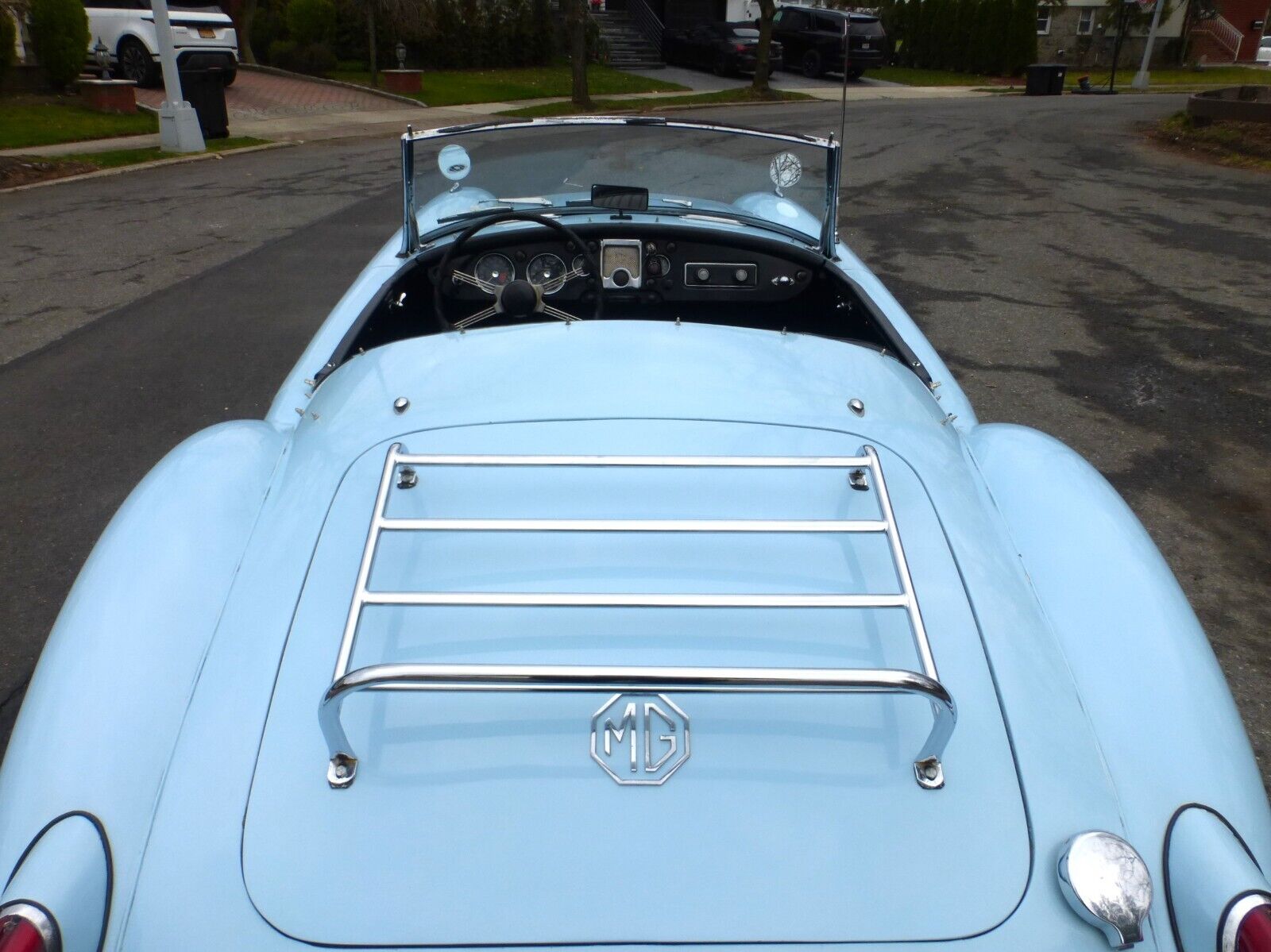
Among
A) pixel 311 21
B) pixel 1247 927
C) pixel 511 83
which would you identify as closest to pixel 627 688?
pixel 1247 927

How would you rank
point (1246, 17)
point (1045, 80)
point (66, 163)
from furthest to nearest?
point (1246, 17)
point (1045, 80)
point (66, 163)

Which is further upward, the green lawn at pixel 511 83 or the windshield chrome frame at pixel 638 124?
the windshield chrome frame at pixel 638 124

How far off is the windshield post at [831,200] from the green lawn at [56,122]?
1305 cm

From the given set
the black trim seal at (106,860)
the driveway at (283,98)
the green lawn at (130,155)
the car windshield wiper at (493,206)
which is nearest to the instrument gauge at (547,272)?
the car windshield wiper at (493,206)

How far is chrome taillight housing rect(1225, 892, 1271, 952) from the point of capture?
1.24 metres

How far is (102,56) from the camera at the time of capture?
17.2 meters

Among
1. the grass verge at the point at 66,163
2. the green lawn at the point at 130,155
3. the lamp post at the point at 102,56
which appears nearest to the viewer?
the grass verge at the point at 66,163

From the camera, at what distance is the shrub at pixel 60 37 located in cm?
1520

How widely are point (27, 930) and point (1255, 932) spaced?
1.52m

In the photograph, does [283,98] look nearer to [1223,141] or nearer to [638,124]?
[1223,141]

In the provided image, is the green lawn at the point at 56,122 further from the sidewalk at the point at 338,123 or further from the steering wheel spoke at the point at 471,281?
the steering wheel spoke at the point at 471,281

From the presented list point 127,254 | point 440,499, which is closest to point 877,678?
point 440,499

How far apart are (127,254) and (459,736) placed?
7.94 m

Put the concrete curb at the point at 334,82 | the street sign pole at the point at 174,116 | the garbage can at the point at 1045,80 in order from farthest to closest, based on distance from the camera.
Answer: the garbage can at the point at 1045,80 < the concrete curb at the point at 334,82 < the street sign pole at the point at 174,116
